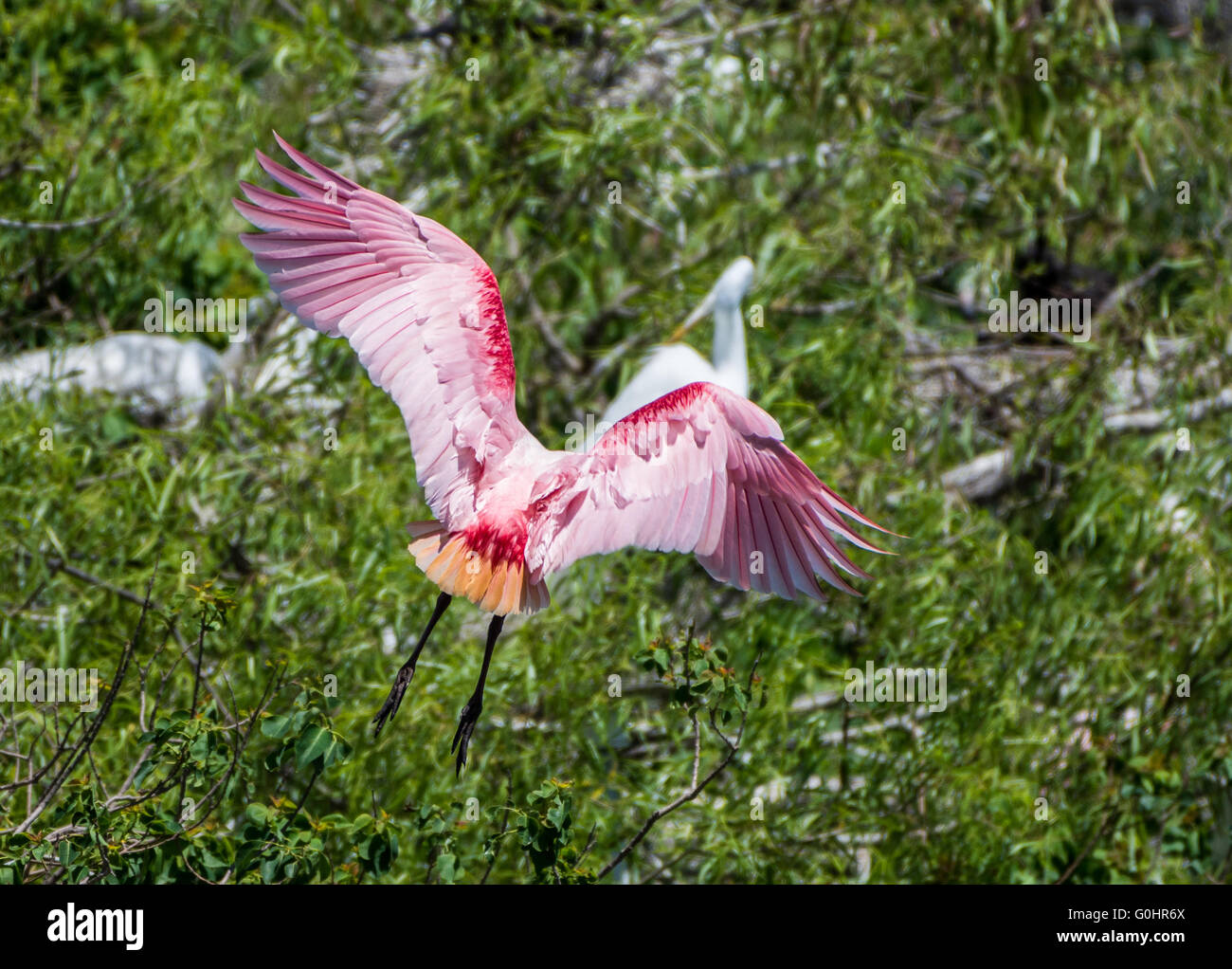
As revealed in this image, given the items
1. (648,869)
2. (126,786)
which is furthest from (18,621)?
(648,869)

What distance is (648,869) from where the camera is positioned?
4453mm

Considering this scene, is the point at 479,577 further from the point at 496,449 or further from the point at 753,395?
the point at 753,395

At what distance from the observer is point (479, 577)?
2850 millimetres

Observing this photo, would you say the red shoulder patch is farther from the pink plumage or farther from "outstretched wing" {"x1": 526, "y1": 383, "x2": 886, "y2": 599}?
"outstretched wing" {"x1": 526, "y1": 383, "x2": 886, "y2": 599}

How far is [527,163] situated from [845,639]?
6.73 ft

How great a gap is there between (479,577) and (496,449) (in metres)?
0.30

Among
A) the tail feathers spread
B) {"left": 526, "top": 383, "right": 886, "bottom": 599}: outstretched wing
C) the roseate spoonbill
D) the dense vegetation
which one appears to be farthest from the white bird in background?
the tail feathers spread

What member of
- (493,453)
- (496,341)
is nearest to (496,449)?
(493,453)

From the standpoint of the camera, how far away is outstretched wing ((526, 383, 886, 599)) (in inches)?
112

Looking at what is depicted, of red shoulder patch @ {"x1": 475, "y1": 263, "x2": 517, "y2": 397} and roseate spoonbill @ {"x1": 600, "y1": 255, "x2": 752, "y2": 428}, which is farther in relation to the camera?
roseate spoonbill @ {"x1": 600, "y1": 255, "x2": 752, "y2": 428}

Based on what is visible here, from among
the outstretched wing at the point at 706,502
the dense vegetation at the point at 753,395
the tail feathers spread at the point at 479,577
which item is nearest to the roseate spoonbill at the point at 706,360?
the dense vegetation at the point at 753,395

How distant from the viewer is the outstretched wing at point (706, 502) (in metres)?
2.84

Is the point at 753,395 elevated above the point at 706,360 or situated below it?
below

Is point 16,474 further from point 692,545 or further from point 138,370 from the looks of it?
point 692,545
